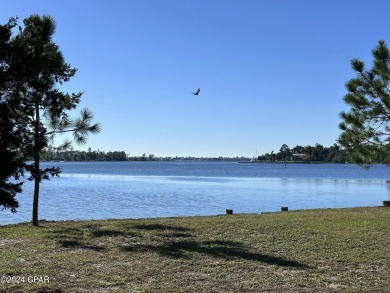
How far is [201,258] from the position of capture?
7938 mm

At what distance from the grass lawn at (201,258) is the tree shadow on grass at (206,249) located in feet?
0.06

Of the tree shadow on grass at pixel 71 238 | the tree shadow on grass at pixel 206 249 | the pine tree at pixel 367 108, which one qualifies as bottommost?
the tree shadow on grass at pixel 71 238

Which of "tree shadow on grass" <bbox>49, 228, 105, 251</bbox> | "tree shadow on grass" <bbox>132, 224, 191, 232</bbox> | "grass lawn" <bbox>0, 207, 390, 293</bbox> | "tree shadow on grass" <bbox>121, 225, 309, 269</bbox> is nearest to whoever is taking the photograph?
"grass lawn" <bbox>0, 207, 390, 293</bbox>

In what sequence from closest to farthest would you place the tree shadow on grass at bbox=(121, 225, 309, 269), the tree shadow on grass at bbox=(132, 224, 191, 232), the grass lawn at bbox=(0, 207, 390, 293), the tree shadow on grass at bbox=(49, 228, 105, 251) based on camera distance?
the grass lawn at bbox=(0, 207, 390, 293), the tree shadow on grass at bbox=(121, 225, 309, 269), the tree shadow on grass at bbox=(49, 228, 105, 251), the tree shadow on grass at bbox=(132, 224, 191, 232)

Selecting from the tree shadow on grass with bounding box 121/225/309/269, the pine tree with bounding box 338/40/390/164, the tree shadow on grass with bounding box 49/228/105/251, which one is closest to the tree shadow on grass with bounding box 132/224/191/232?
the tree shadow on grass with bounding box 121/225/309/269

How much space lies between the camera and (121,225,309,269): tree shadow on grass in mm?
7816

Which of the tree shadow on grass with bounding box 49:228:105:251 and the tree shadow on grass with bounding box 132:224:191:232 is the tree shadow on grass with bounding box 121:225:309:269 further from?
the tree shadow on grass with bounding box 132:224:191:232

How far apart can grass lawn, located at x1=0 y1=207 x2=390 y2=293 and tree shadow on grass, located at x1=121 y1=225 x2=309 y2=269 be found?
0.06 ft

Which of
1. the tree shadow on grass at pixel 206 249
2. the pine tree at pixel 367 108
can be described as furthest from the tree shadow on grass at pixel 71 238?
the pine tree at pixel 367 108

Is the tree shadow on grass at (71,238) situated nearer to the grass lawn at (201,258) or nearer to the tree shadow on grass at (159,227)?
the grass lawn at (201,258)

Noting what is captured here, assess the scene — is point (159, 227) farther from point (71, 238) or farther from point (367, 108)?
point (367, 108)

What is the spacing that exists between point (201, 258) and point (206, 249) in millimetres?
867

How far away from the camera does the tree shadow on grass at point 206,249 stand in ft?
25.6

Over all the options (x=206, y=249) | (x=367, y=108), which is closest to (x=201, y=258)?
(x=206, y=249)
